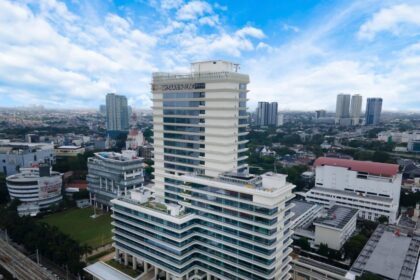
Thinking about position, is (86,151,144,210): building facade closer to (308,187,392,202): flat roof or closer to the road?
the road

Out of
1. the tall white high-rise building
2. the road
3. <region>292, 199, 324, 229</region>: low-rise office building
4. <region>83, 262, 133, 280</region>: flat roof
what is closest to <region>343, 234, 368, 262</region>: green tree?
<region>292, 199, 324, 229</region>: low-rise office building

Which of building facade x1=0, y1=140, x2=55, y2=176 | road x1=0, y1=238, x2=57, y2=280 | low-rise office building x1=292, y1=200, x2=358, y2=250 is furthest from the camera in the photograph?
building facade x1=0, y1=140, x2=55, y2=176

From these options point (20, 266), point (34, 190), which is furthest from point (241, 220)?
point (34, 190)

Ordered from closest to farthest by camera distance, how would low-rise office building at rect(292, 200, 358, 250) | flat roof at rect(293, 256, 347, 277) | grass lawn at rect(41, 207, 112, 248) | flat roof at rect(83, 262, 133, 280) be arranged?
flat roof at rect(83, 262, 133, 280)
flat roof at rect(293, 256, 347, 277)
low-rise office building at rect(292, 200, 358, 250)
grass lawn at rect(41, 207, 112, 248)

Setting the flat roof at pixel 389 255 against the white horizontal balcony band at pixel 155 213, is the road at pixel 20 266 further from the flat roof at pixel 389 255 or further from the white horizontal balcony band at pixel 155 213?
the flat roof at pixel 389 255

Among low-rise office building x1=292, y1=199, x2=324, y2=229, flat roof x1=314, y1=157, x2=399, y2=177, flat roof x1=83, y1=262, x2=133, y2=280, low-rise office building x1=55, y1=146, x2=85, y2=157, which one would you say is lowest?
flat roof x1=83, y1=262, x2=133, y2=280

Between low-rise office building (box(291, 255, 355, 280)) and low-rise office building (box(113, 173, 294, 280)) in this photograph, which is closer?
low-rise office building (box(113, 173, 294, 280))
